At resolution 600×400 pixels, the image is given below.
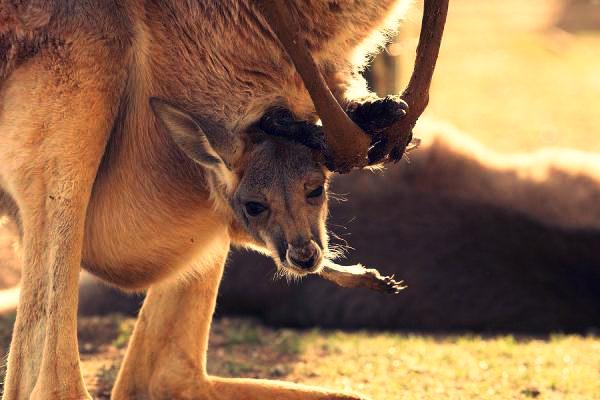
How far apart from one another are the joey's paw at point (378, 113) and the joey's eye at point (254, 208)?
1.51 feet

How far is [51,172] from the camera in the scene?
3627 mm

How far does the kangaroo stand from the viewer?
11.8 ft

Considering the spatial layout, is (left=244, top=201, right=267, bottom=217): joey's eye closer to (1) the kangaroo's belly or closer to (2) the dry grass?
(1) the kangaroo's belly

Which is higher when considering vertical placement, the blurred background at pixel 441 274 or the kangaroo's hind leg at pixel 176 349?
the blurred background at pixel 441 274

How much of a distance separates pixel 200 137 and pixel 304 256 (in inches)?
20.3

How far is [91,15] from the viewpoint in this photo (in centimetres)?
369

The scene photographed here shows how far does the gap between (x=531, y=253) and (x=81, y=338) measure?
229cm

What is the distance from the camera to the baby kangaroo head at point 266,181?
12.2ft

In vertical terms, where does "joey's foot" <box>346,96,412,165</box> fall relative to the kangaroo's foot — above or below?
above

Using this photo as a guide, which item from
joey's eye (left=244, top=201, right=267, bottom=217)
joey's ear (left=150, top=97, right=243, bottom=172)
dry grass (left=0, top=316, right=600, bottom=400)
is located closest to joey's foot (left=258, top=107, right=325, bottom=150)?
joey's ear (left=150, top=97, right=243, bottom=172)

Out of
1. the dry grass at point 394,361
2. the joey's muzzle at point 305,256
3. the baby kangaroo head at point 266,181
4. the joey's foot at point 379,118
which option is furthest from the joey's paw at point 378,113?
the dry grass at point 394,361

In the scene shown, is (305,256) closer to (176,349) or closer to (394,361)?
(176,349)

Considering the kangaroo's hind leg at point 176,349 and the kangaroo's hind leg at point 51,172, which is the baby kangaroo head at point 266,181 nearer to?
the kangaroo's hind leg at point 51,172

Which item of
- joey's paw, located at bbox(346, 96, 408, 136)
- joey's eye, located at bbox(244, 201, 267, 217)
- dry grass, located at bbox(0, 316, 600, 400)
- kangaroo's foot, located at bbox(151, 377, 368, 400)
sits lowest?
kangaroo's foot, located at bbox(151, 377, 368, 400)
